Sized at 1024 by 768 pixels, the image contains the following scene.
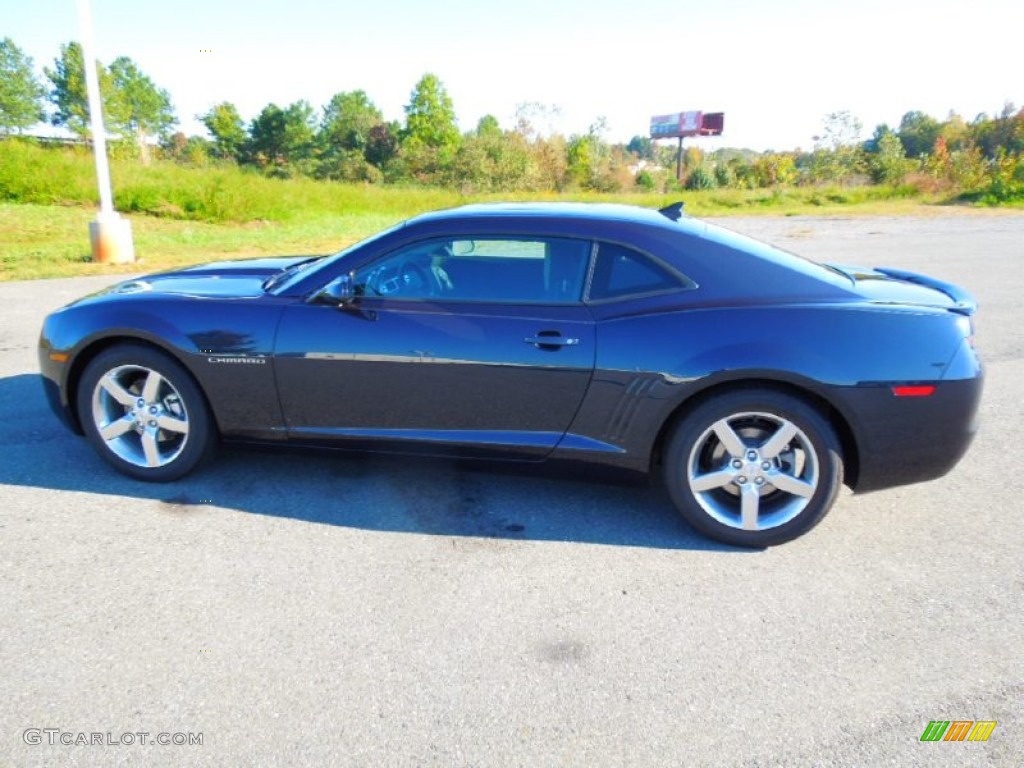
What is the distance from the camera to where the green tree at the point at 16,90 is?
6438 centimetres

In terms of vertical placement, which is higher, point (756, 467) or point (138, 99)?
point (138, 99)

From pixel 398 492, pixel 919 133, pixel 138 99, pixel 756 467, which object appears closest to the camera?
pixel 756 467

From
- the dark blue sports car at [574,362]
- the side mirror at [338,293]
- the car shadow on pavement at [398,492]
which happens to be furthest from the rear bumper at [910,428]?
the side mirror at [338,293]

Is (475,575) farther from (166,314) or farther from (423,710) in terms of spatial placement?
(166,314)

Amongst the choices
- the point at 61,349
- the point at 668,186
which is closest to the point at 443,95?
the point at 668,186

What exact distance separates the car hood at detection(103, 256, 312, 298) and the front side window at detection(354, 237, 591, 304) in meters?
0.75

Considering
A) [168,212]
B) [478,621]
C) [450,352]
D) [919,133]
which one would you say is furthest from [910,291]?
[919,133]

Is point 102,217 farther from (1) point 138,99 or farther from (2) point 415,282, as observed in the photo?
(1) point 138,99

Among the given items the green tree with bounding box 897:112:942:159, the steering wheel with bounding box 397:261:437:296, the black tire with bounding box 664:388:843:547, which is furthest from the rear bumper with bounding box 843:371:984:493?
the green tree with bounding box 897:112:942:159

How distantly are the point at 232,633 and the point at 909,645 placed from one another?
2.42 metres

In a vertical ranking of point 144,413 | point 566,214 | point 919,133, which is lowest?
point 144,413

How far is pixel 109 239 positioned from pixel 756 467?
37.7 ft

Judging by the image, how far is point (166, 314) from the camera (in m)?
3.52

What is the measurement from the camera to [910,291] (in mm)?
3338
